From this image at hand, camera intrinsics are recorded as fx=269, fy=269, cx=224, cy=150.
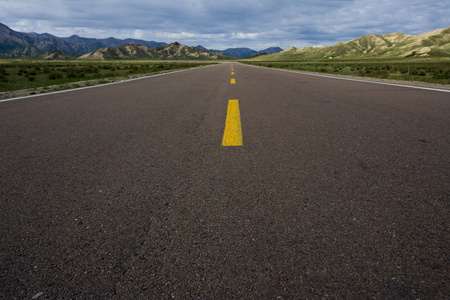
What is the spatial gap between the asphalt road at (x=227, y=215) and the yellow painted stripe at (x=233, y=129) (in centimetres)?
14

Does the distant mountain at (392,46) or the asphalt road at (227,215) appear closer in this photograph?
the asphalt road at (227,215)

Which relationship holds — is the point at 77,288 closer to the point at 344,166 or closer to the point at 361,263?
the point at 361,263

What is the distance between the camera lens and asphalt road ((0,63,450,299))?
1.17 meters

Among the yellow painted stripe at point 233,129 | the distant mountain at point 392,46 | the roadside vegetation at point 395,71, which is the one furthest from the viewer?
the distant mountain at point 392,46

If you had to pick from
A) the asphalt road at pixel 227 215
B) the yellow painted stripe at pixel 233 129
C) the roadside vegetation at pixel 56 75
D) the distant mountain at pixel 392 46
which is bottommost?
the asphalt road at pixel 227 215

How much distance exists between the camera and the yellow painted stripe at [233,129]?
300cm

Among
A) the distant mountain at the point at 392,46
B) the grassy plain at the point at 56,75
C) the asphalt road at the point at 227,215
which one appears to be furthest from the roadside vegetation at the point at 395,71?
the distant mountain at the point at 392,46

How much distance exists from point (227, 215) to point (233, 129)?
2.02 metres

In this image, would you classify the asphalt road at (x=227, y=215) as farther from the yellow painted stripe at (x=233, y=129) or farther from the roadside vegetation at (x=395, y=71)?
the roadside vegetation at (x=395, y=71)

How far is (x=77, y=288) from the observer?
1155mm

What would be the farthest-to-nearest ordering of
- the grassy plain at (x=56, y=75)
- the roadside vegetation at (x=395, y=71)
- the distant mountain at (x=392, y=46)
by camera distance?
1. the distant mountain at (x=392, y=46)
2. the roadside vegetation at (x=395, y=71)
3. the grassy plain at (x=56, y=75)

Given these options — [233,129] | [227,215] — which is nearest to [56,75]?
[233,129]

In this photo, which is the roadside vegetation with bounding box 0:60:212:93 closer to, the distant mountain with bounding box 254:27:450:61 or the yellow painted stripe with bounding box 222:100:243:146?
the yellow painted stripe with bounding box 222:100:243:146

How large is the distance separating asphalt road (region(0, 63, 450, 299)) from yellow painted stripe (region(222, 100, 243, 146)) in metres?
0.14
